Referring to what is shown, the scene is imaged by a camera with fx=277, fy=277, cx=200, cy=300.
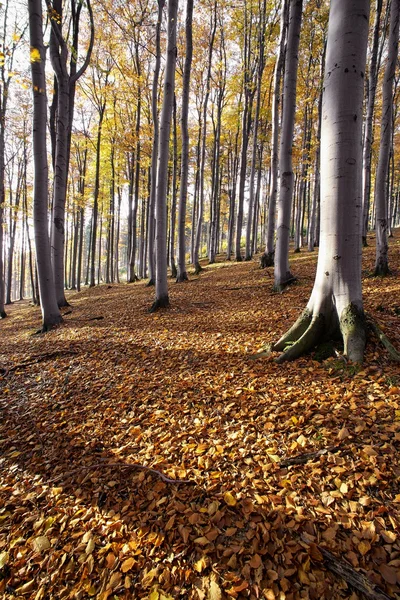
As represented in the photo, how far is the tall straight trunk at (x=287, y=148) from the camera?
6.30 metres

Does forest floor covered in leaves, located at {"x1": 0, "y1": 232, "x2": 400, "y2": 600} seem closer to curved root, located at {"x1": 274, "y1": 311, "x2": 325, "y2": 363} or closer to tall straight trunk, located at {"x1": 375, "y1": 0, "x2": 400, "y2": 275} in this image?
curved root, located at {"x1": 274, "y1": 311, "x2": 325, "y2": 363}

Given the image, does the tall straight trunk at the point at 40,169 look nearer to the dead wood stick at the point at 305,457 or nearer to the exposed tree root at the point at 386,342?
the dead wood stick at the point at 305,457

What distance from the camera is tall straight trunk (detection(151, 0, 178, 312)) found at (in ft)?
21.6

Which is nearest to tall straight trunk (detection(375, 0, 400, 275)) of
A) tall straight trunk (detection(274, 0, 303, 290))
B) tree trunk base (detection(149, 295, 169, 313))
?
tall straight trunk (detection(274, 0, 303, 290))

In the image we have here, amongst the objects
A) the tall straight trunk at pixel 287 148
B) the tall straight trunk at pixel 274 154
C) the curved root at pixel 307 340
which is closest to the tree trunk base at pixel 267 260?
the tall straight trunk at pixel 274 154

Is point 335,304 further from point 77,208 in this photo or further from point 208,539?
point 77,208

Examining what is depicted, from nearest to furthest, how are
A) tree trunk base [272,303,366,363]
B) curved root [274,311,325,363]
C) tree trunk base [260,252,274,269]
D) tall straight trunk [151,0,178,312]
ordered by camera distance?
tree trunk base [272,303,366,363] < curved root [274,311,325,363] < tall straight trunk [151,0,178,312] < tree trunk base [260,252,274,269]

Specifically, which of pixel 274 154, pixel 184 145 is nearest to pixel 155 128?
pixel 184 145

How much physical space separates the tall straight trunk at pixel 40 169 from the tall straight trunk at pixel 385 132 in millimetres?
7655

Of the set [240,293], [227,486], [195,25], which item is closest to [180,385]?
[227,486]

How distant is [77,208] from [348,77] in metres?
23.1

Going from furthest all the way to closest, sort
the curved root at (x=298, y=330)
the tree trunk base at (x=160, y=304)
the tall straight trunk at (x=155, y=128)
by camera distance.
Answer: the tall straight trunk at (x=155, y=128), the tree trunk base at (x=160, y=304), the curved root at (x=298, y=330)

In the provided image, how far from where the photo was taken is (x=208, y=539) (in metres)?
1.75

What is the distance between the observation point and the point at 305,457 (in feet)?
7.20
